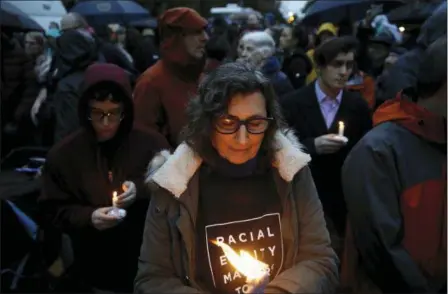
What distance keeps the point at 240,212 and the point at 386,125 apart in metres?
0.76

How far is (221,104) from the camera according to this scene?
91.9 inches

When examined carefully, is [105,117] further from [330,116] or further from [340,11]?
[340,11]

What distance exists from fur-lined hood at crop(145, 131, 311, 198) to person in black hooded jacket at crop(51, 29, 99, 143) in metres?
2.93

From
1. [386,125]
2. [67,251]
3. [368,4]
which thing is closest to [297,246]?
[386,125]

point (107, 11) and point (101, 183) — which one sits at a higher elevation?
point (101, 183)

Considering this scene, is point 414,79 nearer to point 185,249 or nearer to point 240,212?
point 240,212

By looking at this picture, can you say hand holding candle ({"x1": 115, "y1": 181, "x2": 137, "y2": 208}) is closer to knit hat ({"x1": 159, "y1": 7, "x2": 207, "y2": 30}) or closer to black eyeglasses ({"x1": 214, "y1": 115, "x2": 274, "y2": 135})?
black eyeglasses ({"x1": 214, "y1": 115, "x2": 274, "y2": 135})

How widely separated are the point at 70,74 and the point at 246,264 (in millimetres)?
4144

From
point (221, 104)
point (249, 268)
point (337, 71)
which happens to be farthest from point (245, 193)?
point (337, 71)

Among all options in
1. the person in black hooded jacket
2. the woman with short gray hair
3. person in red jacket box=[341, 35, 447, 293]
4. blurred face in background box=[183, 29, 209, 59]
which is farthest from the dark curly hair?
the woman with short gray hair

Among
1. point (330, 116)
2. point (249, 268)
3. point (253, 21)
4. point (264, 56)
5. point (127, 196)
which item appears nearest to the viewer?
point (249, 268)

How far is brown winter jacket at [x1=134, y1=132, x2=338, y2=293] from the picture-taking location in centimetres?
233

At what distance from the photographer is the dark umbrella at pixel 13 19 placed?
7620 millimetres

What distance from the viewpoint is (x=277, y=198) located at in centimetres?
242
